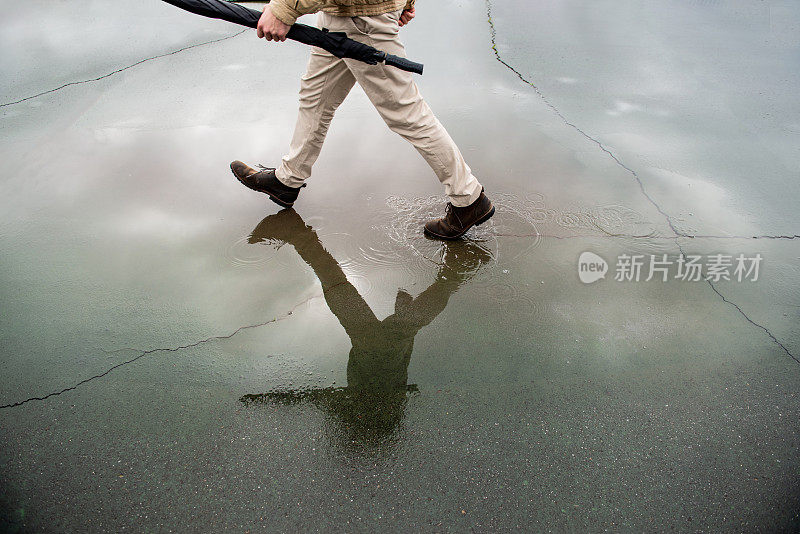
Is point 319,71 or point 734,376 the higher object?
point 319,71

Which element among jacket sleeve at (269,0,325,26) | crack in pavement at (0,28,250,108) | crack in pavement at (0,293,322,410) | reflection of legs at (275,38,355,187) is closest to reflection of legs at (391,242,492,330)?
crack in pavement at (0,293,322,410)

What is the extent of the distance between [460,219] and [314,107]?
93 cm

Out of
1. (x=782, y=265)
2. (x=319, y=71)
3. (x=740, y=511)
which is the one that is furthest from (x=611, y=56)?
(x=740, y=511)

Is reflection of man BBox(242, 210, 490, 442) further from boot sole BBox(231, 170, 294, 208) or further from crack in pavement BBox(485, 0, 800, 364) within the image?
crack in pavement BBox(485, 0, 800, 364)

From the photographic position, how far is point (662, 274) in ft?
8.92

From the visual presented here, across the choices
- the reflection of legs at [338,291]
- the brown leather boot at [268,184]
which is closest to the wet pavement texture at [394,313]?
the reflection of legs at [338,291]

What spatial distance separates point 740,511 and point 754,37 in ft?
17.0

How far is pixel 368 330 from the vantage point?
2.39 metres

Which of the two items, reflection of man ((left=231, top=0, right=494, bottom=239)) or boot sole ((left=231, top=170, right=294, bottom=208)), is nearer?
reflection of man ((left=231, top=0, right=494, bottom=239))

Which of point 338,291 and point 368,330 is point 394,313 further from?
point 338,291

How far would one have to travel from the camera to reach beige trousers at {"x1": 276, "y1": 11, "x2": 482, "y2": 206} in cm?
243

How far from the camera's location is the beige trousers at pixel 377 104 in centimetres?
243

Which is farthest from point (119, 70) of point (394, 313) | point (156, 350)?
point (394, 313)

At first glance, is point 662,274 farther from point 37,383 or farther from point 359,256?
point 37,383
